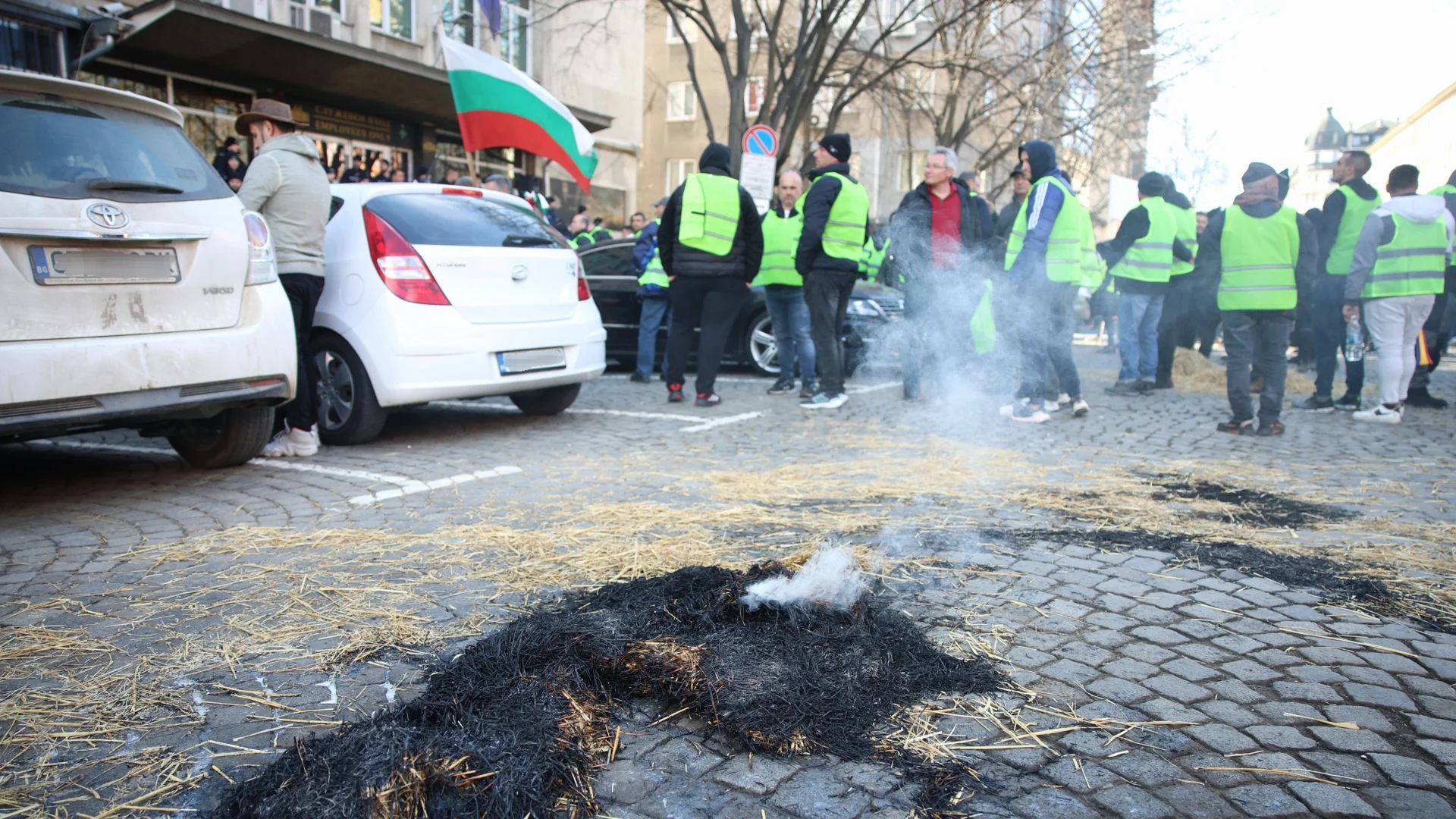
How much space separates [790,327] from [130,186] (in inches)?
240

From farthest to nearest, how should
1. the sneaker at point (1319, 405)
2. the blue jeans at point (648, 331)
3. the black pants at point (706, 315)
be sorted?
the blue jeans at point (648, 331) < the sneaker at point (1319, 405) < the black pants at point (706, 315)

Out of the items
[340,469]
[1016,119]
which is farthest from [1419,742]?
[1016,119]

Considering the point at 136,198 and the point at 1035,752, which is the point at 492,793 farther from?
the point at 136,198

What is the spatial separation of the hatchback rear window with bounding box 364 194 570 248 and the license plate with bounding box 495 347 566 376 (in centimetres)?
74

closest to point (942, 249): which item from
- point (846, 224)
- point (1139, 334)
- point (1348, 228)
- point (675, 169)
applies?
point (846, 224)

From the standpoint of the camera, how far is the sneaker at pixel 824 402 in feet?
27.4

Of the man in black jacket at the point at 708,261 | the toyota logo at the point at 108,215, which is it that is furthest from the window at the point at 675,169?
the toyota logo at the point at 108,215

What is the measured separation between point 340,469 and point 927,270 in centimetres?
498

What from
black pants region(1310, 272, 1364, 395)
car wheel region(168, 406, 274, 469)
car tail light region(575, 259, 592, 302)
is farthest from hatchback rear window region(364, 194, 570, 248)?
black pants region(1310, 272, 1364, 395)

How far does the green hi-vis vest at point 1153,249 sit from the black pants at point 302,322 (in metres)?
7.30

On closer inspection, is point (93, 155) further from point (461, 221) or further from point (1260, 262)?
point (1260, 262)

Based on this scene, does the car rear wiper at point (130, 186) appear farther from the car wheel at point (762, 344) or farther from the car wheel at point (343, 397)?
the car wheel at point (762, 344)

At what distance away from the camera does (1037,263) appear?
7648 mm

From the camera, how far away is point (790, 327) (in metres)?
9.55
